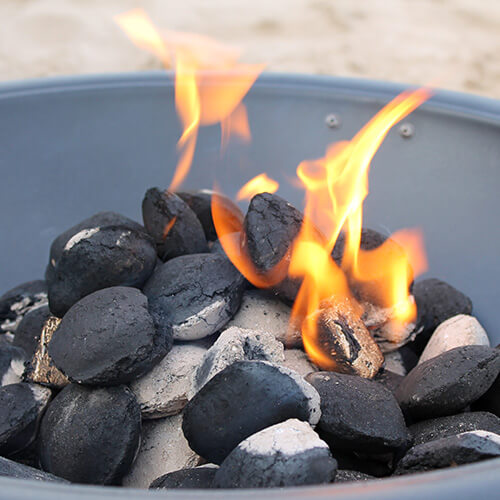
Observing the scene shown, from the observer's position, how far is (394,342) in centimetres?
110

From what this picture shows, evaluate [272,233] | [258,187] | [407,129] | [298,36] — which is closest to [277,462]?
[272,233]

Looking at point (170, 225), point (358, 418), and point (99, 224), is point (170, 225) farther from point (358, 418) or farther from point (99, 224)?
point (358, 418)

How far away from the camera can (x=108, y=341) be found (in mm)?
823

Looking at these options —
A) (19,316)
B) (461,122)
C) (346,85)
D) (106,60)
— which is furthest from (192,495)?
(106,60)

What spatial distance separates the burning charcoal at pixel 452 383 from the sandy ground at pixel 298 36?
230 cm

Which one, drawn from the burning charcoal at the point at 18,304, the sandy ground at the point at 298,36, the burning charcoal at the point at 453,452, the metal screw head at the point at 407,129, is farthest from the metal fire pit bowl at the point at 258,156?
the sandy ground at the point at 298,36

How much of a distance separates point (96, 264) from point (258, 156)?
0.62 meters

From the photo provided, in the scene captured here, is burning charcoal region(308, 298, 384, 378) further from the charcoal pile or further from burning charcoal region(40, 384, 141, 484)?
burning charcoal region(40, 384, 141, 484)

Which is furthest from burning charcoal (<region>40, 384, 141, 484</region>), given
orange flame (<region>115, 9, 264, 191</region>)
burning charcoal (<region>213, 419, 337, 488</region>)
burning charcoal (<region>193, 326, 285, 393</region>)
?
orange flame (<region>115, 9, 264, 191</region>)

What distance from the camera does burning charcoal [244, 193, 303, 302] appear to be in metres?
0.95

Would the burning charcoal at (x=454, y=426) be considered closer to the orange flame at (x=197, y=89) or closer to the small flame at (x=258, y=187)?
the small flame at (x=258, y=187)

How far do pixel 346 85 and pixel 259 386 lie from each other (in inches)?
35.2

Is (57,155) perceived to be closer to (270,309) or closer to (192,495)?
(270,309)

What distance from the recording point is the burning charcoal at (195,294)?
3.09 ft
